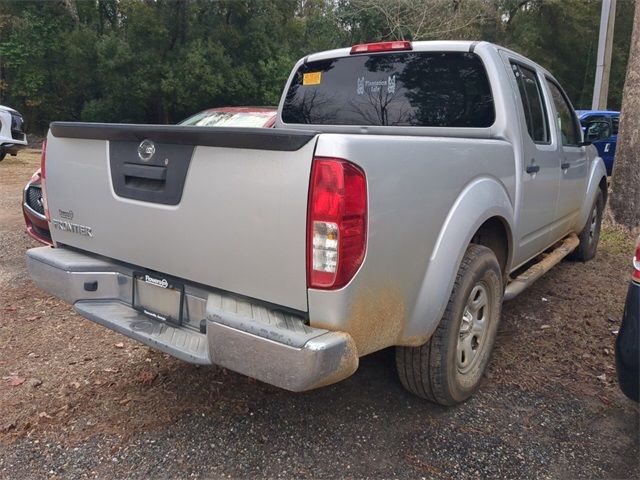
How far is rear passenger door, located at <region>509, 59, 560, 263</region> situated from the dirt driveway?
0.75 m

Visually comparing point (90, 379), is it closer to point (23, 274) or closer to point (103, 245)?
point (103, 245)

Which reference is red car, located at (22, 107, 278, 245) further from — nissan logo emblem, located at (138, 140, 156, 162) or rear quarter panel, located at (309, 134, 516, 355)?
rear quarter panel, located at (309, 134, 516, 355)

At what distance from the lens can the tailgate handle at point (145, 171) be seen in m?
2.61

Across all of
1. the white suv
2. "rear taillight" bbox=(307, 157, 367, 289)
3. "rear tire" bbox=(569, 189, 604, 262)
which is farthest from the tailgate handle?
the white suv

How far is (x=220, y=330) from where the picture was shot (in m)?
2.31

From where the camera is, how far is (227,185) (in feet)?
7.75

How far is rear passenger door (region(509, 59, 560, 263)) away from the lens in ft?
12.1

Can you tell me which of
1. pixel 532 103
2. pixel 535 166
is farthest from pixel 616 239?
pixel 535 166

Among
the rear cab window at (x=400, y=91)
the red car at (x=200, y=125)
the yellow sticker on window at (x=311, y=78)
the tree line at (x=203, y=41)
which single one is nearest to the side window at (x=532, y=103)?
the rear cab window at (x=400, y=91)

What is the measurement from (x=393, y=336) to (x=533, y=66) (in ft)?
9.32

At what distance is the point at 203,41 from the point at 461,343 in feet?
69.1

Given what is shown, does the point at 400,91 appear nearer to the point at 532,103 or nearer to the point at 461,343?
the point at 532,103

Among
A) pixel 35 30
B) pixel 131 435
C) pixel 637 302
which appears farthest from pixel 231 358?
pixel 35 30

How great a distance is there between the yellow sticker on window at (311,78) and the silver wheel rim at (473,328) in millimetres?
2090
